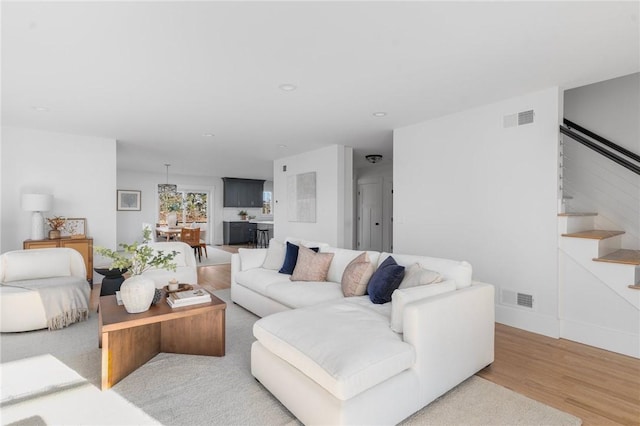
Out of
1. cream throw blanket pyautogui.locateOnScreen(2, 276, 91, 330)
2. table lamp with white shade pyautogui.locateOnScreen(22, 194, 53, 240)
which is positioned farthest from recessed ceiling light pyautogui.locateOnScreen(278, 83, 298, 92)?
table lamp with white shade pyautogui.locateOnScreen(22, 194, 53, 240)

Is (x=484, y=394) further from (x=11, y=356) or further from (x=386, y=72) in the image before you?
(x=11, y=356)

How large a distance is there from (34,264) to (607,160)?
6292mm

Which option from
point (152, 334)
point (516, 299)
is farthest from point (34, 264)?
point (516, 299)

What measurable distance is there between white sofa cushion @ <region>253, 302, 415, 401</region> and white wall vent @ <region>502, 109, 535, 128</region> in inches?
104

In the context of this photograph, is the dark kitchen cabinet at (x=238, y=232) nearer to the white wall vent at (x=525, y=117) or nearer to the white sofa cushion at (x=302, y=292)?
the white sofa cushion at (x=302, y=292)

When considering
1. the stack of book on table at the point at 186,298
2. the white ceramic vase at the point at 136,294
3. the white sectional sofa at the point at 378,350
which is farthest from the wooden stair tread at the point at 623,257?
the white ceramic vase at the point at 136,294

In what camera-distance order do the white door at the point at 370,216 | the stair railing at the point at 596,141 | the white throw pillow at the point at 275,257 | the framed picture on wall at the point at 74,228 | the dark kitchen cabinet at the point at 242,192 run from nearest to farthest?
the stair railing at the point at 596,141
the white throw pillow at the point at 275,257
the framed picture on wall at the point at 74,228
the white door at the point at 370,216
the dark kitchen cabinet at the point at 242,192

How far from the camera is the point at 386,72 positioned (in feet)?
9.26

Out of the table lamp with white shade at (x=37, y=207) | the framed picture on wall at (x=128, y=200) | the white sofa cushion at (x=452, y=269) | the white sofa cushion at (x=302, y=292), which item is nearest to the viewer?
the white sofa cushion at (x=452, y=269)

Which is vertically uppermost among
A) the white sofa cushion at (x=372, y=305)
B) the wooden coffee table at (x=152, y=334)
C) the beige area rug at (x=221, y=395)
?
the white sofa cushion at (x=372, y=305)

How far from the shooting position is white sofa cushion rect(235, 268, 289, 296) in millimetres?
3485

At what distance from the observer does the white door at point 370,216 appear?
317 inches

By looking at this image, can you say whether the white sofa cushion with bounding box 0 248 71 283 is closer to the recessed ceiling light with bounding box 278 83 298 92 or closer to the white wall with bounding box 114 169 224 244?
the recessed ceiling light with bounding box 278 83 298 92

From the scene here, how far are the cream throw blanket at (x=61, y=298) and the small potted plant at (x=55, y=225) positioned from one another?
1700 millimetres
